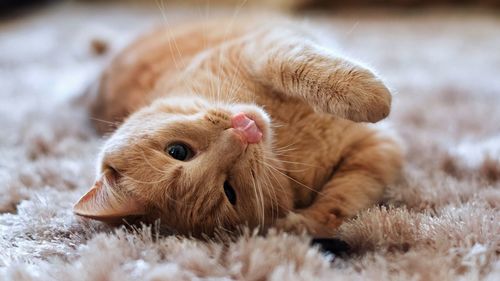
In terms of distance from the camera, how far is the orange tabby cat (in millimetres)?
1116

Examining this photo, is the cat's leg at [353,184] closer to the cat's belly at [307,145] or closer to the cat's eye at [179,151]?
the cat's belly at [307,145]

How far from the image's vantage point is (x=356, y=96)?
1139 millimetres

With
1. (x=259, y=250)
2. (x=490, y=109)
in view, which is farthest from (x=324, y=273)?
(x=490, y=109)

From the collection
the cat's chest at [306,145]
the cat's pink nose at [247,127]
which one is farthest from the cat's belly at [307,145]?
the cat's pink nose at [247,127]

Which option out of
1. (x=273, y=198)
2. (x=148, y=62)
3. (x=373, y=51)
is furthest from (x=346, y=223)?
(x=373, y=51)

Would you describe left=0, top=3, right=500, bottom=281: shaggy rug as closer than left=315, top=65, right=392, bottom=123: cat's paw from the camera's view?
Yes

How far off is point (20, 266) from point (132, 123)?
494 millimetres

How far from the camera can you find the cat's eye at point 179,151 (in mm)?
1180

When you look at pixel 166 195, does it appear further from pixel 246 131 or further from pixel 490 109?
pixel 490 109

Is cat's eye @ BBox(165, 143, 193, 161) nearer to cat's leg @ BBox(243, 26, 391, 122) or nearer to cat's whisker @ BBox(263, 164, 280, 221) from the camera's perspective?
cat's whisker @ BBox(263, 164, 280, 221)

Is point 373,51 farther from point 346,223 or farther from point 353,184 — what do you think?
point 346,223

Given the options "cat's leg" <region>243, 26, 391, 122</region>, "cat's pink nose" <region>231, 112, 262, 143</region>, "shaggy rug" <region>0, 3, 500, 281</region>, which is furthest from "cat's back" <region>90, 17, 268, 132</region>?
"cat's pink nose" <region>231, 112, 262, 143</region>

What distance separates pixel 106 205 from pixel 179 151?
0.69ft

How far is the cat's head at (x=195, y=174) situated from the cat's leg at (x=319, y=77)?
128mm
